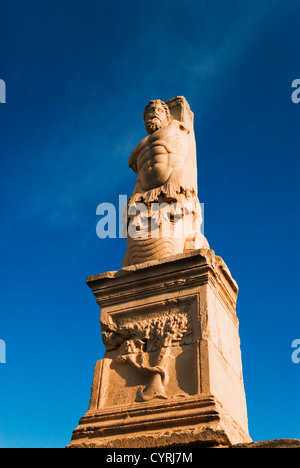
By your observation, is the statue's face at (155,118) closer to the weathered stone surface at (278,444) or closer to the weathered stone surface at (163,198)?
the weathered stone surface at (163,198)

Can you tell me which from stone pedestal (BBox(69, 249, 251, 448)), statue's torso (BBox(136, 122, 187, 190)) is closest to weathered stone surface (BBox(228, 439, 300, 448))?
stone pedestal (BBox(69, 249, 251, 448))

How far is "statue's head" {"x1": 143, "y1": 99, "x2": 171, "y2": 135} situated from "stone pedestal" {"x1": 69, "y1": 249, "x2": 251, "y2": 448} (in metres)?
2.85

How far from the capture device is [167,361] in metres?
4.45

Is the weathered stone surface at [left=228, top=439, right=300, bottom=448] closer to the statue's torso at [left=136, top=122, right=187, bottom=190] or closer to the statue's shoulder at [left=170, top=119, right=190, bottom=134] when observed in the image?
the statue's torso at [left=136, top=122, right=187, bottom=190]

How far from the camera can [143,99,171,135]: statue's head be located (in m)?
7.15

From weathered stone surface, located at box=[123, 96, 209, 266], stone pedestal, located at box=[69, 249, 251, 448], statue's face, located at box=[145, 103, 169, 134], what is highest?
statue's face, located at box=[145, 103, 169, 134]

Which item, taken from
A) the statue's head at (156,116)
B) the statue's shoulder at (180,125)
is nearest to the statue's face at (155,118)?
the statue's head at (156,116)

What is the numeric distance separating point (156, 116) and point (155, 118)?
0.05 metres

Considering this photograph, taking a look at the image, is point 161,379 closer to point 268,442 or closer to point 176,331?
point 176,331

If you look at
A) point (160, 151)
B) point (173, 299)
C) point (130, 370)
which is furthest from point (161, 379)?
point (160, 151)

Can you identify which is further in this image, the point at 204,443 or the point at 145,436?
the point at 145,436

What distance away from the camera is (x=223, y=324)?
5043 mm

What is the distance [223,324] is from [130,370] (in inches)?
43.7

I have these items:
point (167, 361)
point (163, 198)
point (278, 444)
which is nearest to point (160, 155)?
point (163, 198)
